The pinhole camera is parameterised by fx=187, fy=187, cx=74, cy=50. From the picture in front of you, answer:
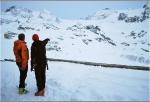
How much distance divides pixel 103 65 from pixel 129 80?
3.23 m

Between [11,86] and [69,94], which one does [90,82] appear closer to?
[69,94]

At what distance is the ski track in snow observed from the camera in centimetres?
615

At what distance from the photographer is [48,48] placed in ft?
125

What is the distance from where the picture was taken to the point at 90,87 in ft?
23.3

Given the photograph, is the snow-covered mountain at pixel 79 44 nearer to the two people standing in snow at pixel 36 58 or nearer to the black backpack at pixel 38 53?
the two people standing in snow at pixel 36 58

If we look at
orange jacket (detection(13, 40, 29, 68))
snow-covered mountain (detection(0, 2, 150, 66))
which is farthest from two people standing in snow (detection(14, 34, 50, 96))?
snow-covered mountain (detection(0, 2, 150, 66))

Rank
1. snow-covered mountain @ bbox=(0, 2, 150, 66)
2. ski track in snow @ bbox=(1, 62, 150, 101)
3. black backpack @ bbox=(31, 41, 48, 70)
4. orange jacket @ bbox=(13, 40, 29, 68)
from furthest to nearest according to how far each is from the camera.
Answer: snow-covered mountain @ bbox=(0, 2, 150, 66)
orange jacket @ bbox=(13, 40, 29, 68)
black backpack @ bbox=(31, 41, 48, 70)
ski track in snow @ bbox=(1, 62, 150, 101)

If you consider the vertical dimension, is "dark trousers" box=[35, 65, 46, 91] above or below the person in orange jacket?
below

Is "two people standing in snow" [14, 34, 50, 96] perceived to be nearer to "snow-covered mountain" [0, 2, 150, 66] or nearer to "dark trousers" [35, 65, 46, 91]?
"dark trousers" [35, 65, 46, 91]

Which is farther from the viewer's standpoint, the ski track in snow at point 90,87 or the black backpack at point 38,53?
the black backpack at point 38,53

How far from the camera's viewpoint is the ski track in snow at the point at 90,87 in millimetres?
6152

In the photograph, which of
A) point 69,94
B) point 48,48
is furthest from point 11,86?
point 48,48

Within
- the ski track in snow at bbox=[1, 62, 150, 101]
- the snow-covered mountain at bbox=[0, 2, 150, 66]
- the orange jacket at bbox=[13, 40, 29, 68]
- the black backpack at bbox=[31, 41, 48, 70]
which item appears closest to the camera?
the ski track in snow at bbox=[1, 62, 150, 101]

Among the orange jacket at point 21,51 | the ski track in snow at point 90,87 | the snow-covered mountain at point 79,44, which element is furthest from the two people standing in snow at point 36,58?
the snow-covered mountain at point 79,44
